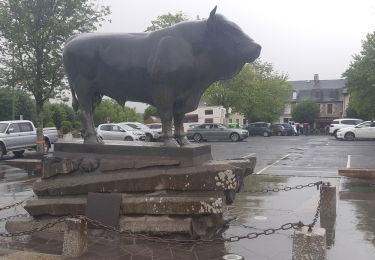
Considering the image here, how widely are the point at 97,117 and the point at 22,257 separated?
40.3m

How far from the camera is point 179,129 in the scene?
6.94 metres

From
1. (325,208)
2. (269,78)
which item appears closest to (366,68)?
(269,78)

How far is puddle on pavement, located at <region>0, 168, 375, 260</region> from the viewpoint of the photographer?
18.1 feet

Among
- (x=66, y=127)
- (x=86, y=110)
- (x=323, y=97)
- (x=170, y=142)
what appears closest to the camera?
(x=170, y=142)

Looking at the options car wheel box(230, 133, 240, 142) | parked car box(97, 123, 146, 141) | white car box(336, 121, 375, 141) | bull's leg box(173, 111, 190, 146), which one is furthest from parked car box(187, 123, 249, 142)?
bull's leg box(173, 111, 190, 146)

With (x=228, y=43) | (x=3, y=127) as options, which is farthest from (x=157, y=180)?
(x=3, y=127)

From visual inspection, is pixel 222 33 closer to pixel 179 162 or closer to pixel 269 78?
pixel 179 162

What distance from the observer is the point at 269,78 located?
51531mm

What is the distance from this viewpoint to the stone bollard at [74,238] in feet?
17.6

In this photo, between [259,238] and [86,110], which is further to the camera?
[86,110]

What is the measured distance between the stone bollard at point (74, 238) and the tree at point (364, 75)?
29.7m

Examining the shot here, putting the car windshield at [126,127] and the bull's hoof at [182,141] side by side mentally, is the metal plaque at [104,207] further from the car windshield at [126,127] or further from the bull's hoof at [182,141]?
the car windshield at [126,127]

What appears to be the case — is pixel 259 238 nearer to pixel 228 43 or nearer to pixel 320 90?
pixel 228 43

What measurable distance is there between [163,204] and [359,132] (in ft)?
106
